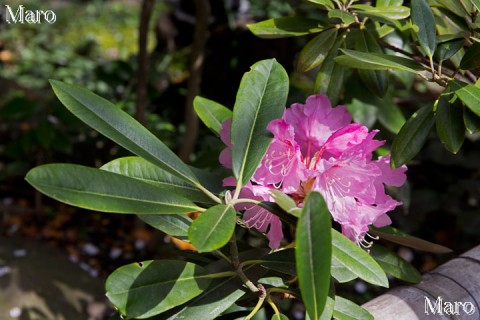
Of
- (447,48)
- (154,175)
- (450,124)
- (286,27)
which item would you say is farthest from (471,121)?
(154,175)

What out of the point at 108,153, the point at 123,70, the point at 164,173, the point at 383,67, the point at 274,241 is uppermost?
the point at 383,67

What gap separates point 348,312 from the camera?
2.99ft

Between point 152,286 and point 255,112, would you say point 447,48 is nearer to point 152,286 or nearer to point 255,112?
point 255,112

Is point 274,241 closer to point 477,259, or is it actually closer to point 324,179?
point 324,179

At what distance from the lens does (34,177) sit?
69 centimetres

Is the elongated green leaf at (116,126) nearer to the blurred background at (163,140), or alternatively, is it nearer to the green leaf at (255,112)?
the green leaf at (255,112)

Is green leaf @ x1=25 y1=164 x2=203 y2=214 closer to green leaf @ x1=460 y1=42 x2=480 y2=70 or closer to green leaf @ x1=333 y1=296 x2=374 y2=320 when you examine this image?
green leaf @ x1=333 y1=296 x2=374 y2=320

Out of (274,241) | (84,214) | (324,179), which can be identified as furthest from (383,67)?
(84,214)

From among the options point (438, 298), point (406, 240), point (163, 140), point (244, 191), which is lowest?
point (163, 140)

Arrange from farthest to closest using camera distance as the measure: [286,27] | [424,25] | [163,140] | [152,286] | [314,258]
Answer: [163,140] < [286,27] < [424,25] < [152,286] < [314,258]

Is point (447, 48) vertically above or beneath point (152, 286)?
above

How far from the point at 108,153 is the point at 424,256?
1357 millimetres

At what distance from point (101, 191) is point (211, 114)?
32 centimetres

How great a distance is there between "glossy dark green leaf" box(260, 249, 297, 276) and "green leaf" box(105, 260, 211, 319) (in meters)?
0.10
